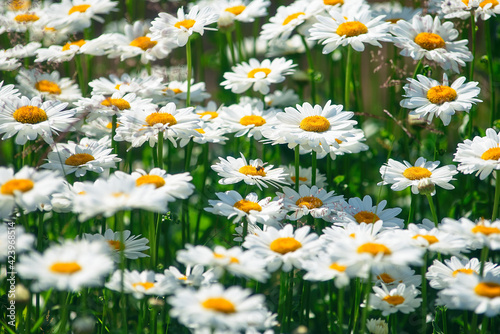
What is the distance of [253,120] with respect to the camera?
2.75 metres

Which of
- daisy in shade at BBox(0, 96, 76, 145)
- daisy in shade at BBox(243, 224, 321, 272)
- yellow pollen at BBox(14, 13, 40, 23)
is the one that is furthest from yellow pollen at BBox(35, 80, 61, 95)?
daisy in shade at BBox(243, 224, 321, 272)

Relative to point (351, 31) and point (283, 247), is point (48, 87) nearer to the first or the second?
point (351, 31)

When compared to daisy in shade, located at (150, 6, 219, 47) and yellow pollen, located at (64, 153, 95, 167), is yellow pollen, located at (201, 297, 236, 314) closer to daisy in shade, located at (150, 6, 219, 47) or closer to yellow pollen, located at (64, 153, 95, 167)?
yellow pollen, located at (64, 153, 95, 167)

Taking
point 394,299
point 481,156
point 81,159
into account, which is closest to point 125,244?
point 81,159

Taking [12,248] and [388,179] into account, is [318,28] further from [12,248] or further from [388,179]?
[12,248]

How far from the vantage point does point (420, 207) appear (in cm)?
303

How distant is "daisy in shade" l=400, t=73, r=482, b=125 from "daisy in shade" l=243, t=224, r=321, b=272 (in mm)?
952

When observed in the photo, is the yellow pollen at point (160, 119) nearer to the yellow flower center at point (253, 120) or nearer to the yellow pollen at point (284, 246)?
the yellow flower center at point (253, 120)

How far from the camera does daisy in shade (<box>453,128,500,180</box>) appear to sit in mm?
2167

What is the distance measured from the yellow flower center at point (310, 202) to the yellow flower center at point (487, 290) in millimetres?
787

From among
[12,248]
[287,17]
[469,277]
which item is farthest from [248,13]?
[469,277]

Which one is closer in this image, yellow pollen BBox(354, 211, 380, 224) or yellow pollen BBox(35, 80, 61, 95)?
yellow pollen BBox(354, 211, 380, 224)

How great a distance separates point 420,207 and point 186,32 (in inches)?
63.3

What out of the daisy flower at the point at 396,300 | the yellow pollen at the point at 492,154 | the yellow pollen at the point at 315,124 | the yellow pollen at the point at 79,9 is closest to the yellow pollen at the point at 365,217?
the daisy flower at the point at 396,300
